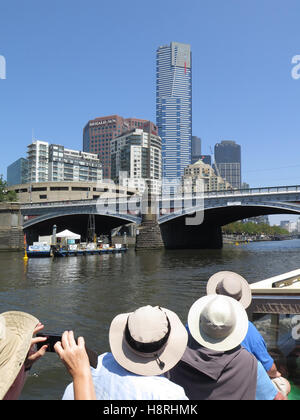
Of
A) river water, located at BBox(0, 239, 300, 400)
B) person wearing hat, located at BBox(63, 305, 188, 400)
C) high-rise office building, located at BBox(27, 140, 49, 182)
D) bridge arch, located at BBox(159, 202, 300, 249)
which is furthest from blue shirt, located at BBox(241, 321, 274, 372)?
high-rise office building, located at BBox(27, 140, 49, 182)

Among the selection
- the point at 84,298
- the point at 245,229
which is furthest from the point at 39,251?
the point at 245,229

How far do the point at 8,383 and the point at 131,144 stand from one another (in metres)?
188

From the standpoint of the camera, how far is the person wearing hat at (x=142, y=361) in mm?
2115

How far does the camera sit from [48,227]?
69.1 metres

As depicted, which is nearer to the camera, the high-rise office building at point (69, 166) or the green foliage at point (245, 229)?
the green foliage at point (245, 229)

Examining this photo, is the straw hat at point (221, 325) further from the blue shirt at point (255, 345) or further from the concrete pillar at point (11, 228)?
the concrete pillar at point (11, 228)

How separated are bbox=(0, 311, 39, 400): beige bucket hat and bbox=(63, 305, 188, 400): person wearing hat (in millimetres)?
335

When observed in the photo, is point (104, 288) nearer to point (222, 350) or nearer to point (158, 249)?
point (222, 350)

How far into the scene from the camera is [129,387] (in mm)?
2139

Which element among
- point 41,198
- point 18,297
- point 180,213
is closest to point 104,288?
point 18,297

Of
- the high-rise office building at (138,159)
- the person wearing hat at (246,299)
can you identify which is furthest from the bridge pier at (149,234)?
the high-rise office building at (138,159)

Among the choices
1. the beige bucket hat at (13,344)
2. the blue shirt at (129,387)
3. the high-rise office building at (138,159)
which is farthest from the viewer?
the high-rise office building at (138,159)

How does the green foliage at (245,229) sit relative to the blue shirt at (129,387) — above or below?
below

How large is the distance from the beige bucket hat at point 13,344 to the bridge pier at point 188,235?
52.7m
